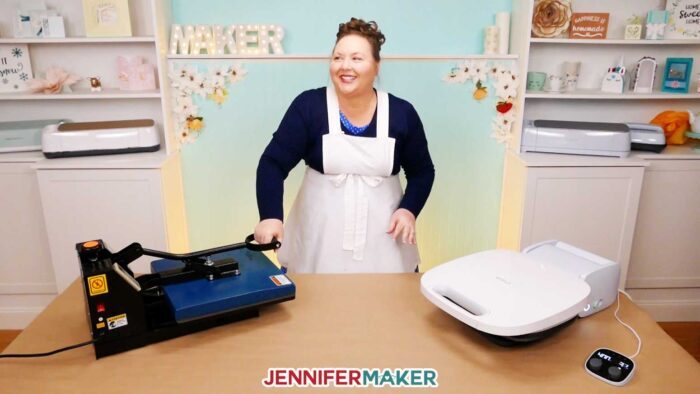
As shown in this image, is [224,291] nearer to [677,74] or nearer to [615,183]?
[615,183]

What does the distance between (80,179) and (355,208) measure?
54.9 inches

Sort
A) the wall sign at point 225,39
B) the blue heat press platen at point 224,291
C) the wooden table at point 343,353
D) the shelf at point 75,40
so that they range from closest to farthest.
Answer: the wooden table at point 343,353
the blue heat press platen at point 224,291
the shelf at point 75,40
the wall sign at point 225,39

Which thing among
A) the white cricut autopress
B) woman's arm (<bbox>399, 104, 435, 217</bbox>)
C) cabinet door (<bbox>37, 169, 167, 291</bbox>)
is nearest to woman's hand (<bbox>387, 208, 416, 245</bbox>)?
woman's arm (<bbox>399, 104, 435, 217</bbox>)

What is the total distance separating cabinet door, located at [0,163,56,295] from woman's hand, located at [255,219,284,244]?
1628 millimetres

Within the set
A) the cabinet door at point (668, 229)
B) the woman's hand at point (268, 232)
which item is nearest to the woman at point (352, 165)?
the woman's hand at point (268, 232)

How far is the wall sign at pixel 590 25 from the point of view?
104 inches

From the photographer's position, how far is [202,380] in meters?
1.00

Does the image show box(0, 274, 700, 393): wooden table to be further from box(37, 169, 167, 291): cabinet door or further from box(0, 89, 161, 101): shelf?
box(0, 89, 161, 101): shelf

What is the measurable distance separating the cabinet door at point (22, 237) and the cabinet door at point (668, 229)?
2.99m

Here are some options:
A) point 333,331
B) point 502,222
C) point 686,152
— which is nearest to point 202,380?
point 333,331

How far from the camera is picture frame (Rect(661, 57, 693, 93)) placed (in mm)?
2695

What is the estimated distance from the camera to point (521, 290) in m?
1.12

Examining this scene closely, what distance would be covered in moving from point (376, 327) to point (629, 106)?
7.96ft

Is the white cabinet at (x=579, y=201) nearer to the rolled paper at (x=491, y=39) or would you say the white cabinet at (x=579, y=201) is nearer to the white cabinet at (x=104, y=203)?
the rolled paper at (x=491, y=39)
